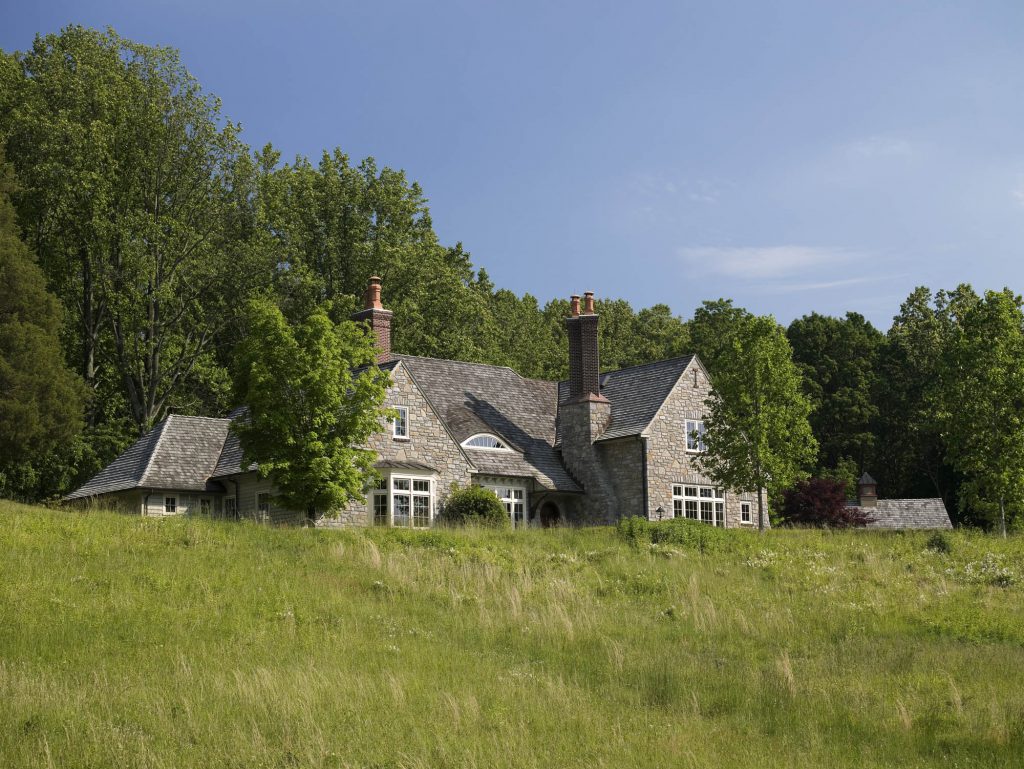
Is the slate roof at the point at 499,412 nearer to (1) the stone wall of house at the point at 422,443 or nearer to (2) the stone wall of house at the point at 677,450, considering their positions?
(1) the stone wall of house at the point at 422,443

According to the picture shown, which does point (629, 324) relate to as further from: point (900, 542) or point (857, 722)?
point (857, 722)

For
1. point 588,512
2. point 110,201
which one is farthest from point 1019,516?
point 110,201

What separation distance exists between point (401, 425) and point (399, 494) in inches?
95.8

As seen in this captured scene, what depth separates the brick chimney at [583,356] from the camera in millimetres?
41438

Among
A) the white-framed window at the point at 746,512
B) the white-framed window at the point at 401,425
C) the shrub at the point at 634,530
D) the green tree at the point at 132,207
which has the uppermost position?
the green tree at the point at 132,207

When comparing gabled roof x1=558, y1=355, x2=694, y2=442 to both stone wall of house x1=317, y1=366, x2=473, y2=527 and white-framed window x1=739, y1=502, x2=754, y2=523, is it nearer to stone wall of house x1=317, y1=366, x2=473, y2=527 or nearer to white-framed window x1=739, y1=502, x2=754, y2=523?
white-framed window x1=739, y1=502, x2=754, y2=523

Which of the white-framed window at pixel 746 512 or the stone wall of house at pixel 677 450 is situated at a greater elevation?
the stone wall of house at pixel 677 450

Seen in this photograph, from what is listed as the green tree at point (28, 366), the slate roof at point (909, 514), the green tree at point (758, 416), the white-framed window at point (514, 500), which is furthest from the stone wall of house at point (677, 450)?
the green tree at point (28, 366)

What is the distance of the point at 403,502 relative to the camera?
1398 inches

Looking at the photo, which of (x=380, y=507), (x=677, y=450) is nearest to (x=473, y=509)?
(x=380, y=507)

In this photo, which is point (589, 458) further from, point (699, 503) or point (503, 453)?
point (699, 503)

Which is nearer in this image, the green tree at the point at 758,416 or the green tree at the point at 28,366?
the green tree at the point at 28,366

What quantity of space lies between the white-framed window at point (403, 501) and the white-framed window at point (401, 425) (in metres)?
1.57

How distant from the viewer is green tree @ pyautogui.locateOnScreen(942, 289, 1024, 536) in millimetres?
38750
